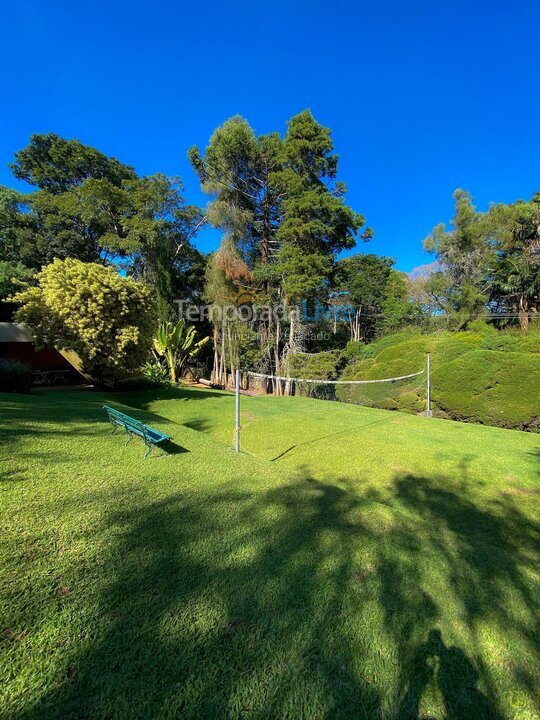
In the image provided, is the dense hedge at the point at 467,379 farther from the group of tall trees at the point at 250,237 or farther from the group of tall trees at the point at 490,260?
the group of tall trees at the point at 490,260

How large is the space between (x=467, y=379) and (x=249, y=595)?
1058 centimetres

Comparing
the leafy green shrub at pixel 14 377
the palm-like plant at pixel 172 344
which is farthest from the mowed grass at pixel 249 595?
the palm-like plant at pixel 172 344

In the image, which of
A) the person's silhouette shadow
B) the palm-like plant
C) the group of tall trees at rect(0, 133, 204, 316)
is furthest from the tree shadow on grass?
the group of tall trees at rect(0, 133, 204, 316)

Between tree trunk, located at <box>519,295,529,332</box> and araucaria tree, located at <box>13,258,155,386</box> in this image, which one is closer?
araucaria tree, located at <box>13,258,155,386</box>

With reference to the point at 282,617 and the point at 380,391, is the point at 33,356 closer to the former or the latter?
the point at 380,391

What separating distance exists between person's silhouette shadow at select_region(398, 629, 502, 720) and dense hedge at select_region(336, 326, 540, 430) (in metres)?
9.78

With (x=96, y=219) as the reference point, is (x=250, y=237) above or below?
below

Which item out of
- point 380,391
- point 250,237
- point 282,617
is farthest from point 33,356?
point 282,617

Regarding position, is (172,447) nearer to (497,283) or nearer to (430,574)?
(430,574)

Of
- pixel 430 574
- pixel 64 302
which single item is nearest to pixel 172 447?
pixel 430 574

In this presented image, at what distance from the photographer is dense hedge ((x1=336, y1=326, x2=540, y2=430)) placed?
31.2 feet

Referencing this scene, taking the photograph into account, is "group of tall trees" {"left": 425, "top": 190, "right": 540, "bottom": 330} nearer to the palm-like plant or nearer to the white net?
the white net

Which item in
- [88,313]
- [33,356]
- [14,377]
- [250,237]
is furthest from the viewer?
[250,237]

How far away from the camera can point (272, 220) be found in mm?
21203
